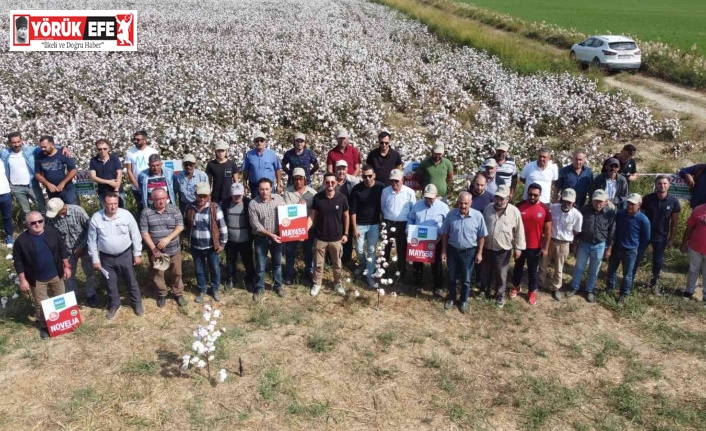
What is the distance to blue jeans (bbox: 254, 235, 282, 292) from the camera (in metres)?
8.45

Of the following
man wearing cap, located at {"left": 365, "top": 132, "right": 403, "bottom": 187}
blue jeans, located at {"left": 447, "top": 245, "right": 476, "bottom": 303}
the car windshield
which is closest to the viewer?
blue jeans, located at {"left": 447, "top": 245, "right": 476, "bottom": 303}

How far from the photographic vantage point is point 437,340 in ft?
25.3

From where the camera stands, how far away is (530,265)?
8570 millimetres

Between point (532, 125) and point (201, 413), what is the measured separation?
13.9 metres

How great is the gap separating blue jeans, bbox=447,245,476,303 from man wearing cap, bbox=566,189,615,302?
191 cm

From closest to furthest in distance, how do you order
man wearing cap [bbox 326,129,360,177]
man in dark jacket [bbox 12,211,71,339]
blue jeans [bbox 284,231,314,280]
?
1. man in dark jacket [bbox 12,211,71,339]
2. blue jeans [bbox 284,231,314,280]
3. man wearing cap [bbox 326,129,360,177]

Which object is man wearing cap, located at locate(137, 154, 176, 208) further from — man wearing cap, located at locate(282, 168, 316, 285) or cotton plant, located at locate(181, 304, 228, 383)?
cotton plant, located at locate(181, 304, 228, 383)

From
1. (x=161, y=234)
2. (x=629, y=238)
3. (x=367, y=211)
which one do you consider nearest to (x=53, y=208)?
(x=161, y=234)

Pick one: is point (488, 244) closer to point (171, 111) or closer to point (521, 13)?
point (171, 111)

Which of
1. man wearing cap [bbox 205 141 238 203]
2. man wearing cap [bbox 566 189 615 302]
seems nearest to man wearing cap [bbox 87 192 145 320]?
man wearing cap [bbox 205 141 238 203]

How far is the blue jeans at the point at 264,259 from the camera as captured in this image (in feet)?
27.7

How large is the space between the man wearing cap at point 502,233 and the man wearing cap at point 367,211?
1.75 m

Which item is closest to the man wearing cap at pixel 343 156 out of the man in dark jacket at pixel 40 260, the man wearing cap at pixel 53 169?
the man in dark jacket at pixel 40 260

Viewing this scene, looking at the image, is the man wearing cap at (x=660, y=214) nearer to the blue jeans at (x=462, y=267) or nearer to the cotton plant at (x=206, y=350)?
the blue jeans at (x=462, y=267)
